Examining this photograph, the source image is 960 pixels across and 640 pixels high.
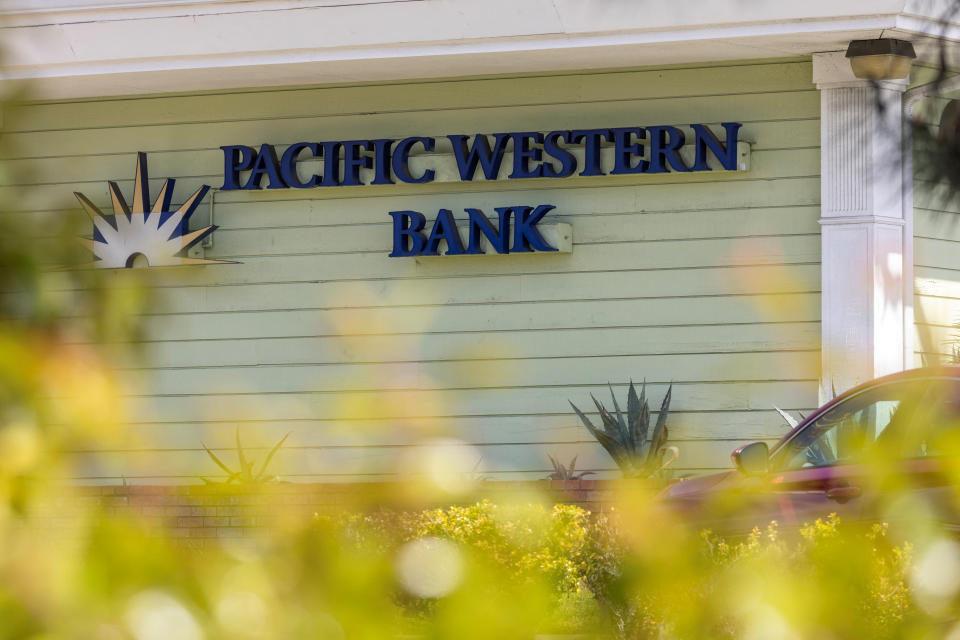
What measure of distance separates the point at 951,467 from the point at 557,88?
995 centimetres

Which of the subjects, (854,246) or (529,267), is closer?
(854,246)

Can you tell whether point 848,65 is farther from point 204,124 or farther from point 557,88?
point 204,124

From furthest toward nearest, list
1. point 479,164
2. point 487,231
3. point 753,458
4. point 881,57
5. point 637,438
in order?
point 479,164, point 487,231, point 637,438, point 881,57, point 753,458

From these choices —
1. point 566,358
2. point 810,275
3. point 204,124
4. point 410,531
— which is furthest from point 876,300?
point 410,531

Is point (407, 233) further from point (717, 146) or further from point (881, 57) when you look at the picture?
point (881, 57)

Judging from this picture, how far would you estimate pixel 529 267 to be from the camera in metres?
10.9

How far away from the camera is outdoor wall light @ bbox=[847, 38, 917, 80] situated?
9727 millimetres

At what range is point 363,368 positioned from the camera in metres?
1.19

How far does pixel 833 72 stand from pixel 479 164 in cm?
275

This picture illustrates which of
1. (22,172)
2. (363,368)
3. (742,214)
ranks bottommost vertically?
(363,368)

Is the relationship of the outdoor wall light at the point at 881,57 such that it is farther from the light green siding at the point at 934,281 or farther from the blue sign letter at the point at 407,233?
the blue sign letter at the point at 407,233

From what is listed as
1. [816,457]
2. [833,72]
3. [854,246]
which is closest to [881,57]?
[833,72]

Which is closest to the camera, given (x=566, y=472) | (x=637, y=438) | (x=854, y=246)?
(x=854, y=246)

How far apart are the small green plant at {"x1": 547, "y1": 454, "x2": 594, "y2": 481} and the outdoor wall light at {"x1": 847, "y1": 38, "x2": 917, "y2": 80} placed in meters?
3.49
